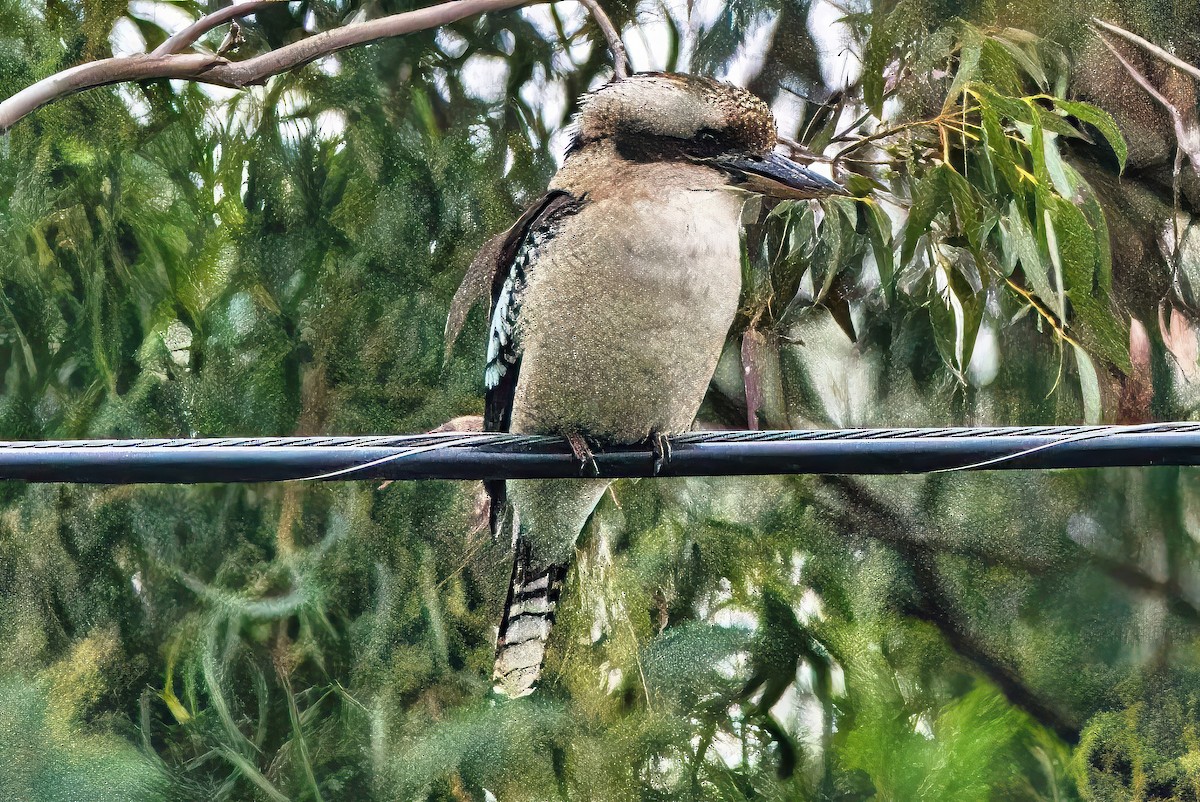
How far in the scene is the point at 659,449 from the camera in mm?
856

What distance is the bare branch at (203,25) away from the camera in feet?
3.88

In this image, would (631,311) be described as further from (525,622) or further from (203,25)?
(203,25)

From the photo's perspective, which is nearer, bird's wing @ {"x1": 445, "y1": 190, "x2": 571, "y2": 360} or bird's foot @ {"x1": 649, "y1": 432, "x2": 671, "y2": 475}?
bird's foot @ {"x1": 649, "y1": 432, "x2": 671, "y2": 475}

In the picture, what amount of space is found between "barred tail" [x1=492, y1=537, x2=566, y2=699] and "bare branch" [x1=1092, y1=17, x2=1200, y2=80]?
3.08 ft

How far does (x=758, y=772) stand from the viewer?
1.14 meters

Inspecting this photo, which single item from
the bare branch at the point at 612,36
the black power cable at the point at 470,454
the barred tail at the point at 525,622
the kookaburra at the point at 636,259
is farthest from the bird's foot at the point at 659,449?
the bare branch at the point at 612,36

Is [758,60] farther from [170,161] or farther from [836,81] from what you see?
[170,161]

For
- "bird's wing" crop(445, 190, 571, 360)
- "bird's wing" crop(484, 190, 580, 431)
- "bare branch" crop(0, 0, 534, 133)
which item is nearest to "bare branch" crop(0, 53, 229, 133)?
"bare branch" crop(0, 0, 534, 133)

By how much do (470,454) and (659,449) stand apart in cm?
25

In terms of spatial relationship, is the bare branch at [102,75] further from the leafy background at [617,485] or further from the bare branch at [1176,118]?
the bare branch at [1176,118]

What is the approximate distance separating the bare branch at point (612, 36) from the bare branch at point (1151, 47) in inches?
23.3

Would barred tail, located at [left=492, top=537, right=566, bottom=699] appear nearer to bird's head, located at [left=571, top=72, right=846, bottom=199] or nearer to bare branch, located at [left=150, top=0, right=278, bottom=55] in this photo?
bird's head, located at [left=571, top=72, right=846, bottom=199]

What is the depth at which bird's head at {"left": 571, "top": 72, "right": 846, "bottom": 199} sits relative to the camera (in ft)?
2.83

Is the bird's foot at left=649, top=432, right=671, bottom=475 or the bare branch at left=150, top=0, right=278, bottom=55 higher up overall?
the bare branch at left=150, top=0, right=278, bottom=55
